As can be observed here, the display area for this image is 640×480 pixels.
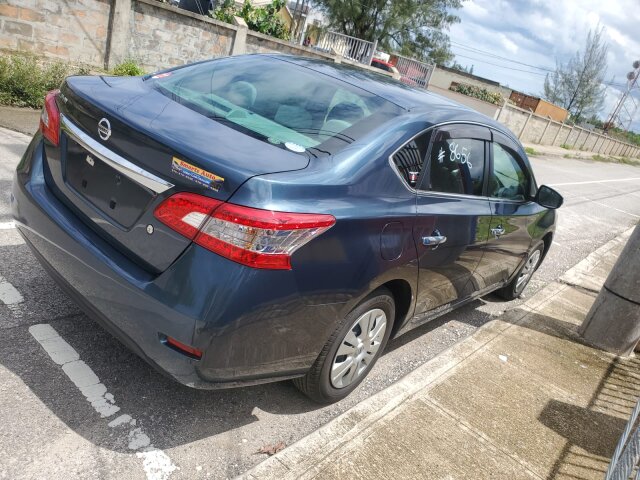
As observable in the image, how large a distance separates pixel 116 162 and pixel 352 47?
883 inches

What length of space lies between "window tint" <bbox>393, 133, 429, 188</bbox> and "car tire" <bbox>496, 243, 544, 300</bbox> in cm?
273

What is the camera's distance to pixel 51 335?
303 centimetres

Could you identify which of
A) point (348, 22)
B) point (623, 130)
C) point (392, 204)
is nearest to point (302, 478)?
point (392, 204)

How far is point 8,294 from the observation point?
331 centimetres

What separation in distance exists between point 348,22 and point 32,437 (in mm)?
38572

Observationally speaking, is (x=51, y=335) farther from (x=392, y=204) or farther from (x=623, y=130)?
(x=623, y=130)

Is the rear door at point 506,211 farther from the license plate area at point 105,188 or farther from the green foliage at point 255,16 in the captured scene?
the green foliage at point 255,16

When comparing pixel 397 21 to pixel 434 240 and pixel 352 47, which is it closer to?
pixel 352 47

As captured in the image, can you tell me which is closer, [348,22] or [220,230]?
[220,230]

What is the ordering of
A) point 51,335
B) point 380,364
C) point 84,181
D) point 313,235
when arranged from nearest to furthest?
point 313,235, point 84,181, point 51,335, point 380,364

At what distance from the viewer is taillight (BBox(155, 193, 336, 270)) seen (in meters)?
2.17

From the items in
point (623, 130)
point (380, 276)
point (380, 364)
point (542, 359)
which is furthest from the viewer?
point (623, 130)

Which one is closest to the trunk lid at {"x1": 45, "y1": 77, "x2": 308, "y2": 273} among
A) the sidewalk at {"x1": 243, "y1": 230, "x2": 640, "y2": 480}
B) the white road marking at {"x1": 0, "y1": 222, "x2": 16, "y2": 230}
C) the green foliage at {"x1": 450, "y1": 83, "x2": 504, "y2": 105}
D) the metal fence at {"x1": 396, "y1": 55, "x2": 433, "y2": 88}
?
the sidewalk at {"x1": 243, "y1": 230, "x2": 640, "y2": 480}

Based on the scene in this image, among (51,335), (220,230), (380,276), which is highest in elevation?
(220,230)
